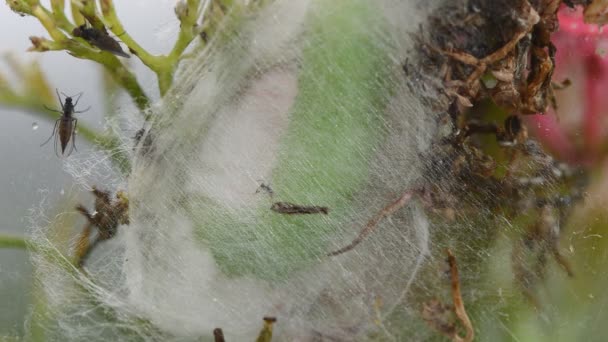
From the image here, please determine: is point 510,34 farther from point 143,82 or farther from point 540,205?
point 143,82

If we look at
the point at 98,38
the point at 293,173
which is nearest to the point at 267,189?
the point at 293,173

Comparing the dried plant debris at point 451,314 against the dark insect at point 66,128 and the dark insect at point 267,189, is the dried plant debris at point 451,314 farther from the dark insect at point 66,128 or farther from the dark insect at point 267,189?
the dark insect at point 66,128

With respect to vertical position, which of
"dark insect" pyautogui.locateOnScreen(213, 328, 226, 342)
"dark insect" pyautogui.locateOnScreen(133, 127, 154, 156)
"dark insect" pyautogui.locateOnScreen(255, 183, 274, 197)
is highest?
"dark insect" pyautogui.locateOnScreen(133, 127, 154, 156)

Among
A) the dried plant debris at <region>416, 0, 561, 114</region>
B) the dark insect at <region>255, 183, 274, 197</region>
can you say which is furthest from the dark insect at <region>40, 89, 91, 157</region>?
the dried plant debris at <region>416, 0, 561, 114</region>

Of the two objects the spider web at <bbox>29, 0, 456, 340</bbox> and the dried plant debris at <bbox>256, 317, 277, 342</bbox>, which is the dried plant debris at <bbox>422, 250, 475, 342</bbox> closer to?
the spider web at <bbox>29, 0, 456, 340</bbox>

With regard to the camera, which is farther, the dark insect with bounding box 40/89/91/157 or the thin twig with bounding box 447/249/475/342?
the dark insect with bounding box 40/89/91/157

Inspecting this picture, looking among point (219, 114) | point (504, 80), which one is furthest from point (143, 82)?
point (504, 80)
